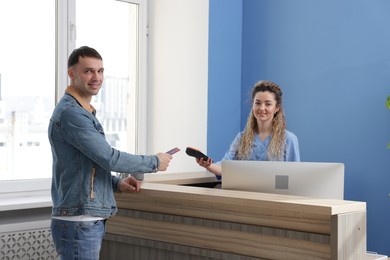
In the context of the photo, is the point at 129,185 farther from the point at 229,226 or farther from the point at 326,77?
the point at 326,77

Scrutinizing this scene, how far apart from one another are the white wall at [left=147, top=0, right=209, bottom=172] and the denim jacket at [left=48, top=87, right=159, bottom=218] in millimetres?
2407

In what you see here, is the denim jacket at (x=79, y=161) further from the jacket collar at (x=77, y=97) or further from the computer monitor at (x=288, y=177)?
the computer monitor at (x=288, y=177)

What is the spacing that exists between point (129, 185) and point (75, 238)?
0.49 meters

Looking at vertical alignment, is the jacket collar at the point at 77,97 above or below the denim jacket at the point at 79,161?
above

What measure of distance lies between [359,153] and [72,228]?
2.58 meters

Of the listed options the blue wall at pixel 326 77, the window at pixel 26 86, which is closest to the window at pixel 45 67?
the window at pixel 26 86

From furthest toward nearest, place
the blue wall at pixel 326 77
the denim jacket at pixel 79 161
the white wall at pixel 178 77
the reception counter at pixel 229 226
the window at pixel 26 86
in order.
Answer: the white wall at pixel 178 77 < the blue wall at pixel 326 77 < the window at pixel 26 86 < the denim jacket at pixel 79 161 < the reception counter at pixel 229 226

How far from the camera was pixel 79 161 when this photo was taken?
2.47 meters

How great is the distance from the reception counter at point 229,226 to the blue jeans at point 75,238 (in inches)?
17.3

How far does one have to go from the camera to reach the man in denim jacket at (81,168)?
2.42 metres

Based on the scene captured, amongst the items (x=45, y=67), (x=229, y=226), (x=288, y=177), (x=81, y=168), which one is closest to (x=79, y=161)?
(x=81, y=168)

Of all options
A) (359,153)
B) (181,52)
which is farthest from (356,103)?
(181,52)

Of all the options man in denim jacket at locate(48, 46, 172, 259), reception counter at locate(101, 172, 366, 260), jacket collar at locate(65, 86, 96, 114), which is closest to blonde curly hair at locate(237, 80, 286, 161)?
reception counter at locate(101, 172, 366, 260)

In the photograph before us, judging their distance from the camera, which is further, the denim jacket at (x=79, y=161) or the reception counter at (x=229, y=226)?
the denim jacket at (x=79, y=161)
